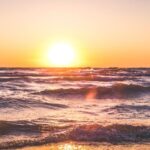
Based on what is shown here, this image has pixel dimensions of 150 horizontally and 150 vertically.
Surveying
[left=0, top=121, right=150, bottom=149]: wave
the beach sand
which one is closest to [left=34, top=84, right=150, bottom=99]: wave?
[left=0, top=121, right=150, bottom=149]: wave

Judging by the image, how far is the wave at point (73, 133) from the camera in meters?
7.33

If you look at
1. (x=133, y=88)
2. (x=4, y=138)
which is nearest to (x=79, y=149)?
(x=4, y=138)

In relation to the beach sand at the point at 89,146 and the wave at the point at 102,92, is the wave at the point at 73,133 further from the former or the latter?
the wave at the point at 102,92

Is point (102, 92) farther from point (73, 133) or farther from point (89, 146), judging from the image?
point (89, 146)

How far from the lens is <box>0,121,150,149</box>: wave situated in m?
7.33

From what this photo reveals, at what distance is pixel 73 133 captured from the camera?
7.84 metres

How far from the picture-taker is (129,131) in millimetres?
8258

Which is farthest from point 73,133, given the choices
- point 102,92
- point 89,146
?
point 102,92

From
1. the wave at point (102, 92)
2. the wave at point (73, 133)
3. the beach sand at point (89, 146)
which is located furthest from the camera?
the wave at point (102, 92)

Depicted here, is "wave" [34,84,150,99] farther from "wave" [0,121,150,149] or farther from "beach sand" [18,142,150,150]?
"beach sand" [18,142,150,150]

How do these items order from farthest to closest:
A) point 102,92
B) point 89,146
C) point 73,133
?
point 102,92 → point 73,133 → point 89,146

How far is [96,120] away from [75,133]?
216cm

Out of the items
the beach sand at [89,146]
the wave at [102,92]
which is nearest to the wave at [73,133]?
the beach sand at [89,146]

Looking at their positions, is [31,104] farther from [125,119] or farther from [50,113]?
[125,119]
